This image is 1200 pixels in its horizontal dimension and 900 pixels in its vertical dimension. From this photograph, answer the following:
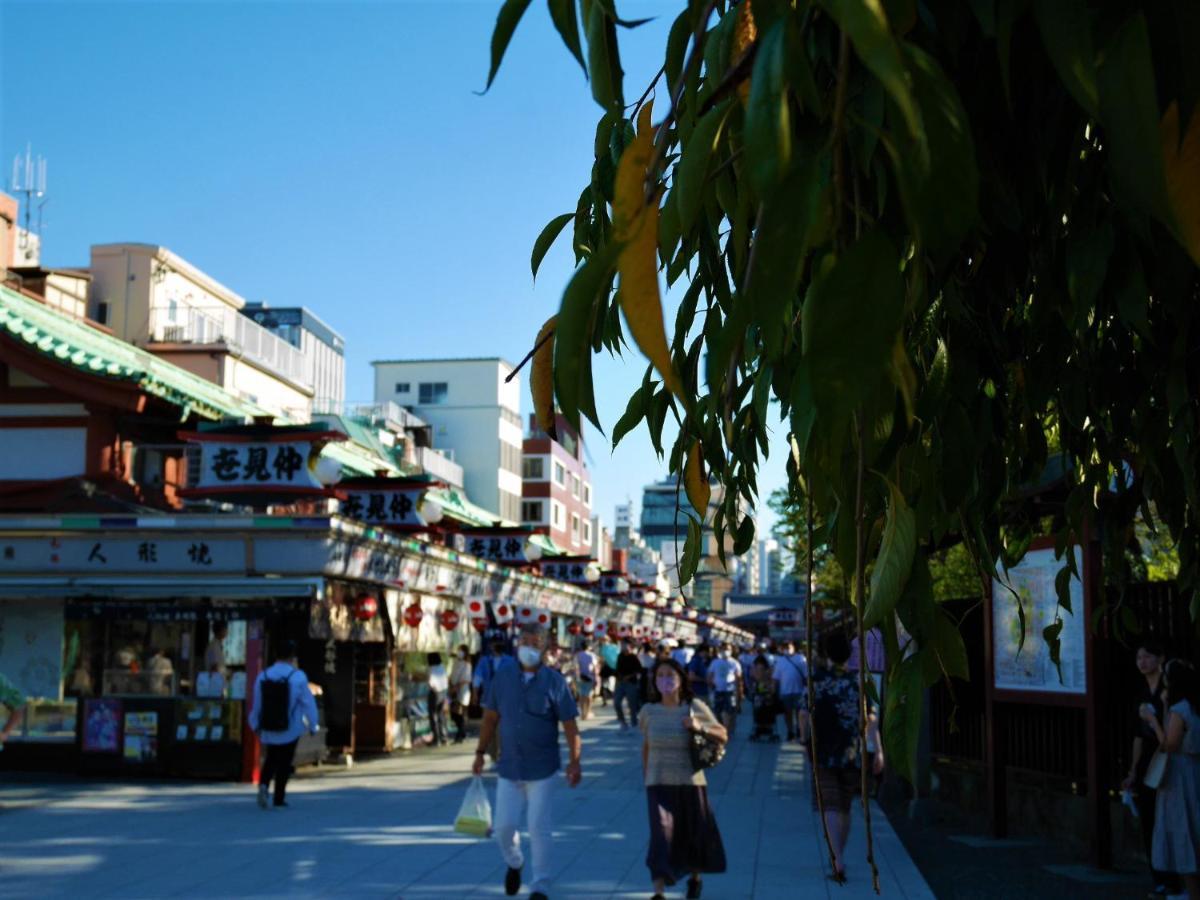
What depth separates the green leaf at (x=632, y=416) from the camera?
9.00 feet

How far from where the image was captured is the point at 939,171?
4.12ft

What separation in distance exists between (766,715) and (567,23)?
2849 cm

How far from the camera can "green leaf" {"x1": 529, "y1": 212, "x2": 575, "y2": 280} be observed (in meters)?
2.79

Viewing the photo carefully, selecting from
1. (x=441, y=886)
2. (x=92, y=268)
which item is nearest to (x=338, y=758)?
(x=441, y=886)

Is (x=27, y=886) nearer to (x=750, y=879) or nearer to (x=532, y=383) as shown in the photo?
(x=750, y=879)

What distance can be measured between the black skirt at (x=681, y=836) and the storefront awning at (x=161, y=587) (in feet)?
33.2

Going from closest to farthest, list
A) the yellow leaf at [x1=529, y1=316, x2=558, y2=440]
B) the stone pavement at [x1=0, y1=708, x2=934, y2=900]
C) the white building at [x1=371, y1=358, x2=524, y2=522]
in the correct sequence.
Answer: the yellow leaf at [x1=529, y1=316, x2=558, y2=440], the stone pavement at [x1=0, y1=708, x2=934, y2=900], the white building at [x1=371, y1=358, x2=524, y2=522]

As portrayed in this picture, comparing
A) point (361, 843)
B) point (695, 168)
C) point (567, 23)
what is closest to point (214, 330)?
point (361, 843)

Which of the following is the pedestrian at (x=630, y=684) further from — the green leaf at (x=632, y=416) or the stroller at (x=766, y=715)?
the green leaf at (x=632, y=416)

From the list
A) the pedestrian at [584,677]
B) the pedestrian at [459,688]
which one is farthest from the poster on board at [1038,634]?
the pedestrian at [584,677]

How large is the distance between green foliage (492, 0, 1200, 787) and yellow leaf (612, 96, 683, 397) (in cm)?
1

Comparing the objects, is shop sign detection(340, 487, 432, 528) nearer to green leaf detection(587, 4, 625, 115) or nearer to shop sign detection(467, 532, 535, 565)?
shop sign detection(467, 532, 535, 565)

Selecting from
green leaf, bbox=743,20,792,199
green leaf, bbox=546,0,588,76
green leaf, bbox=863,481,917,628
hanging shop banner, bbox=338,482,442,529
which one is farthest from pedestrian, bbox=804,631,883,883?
hanging shop banner, bbox=338,482,442,529

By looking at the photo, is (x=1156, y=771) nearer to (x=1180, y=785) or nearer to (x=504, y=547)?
(x=1180, y=785)
